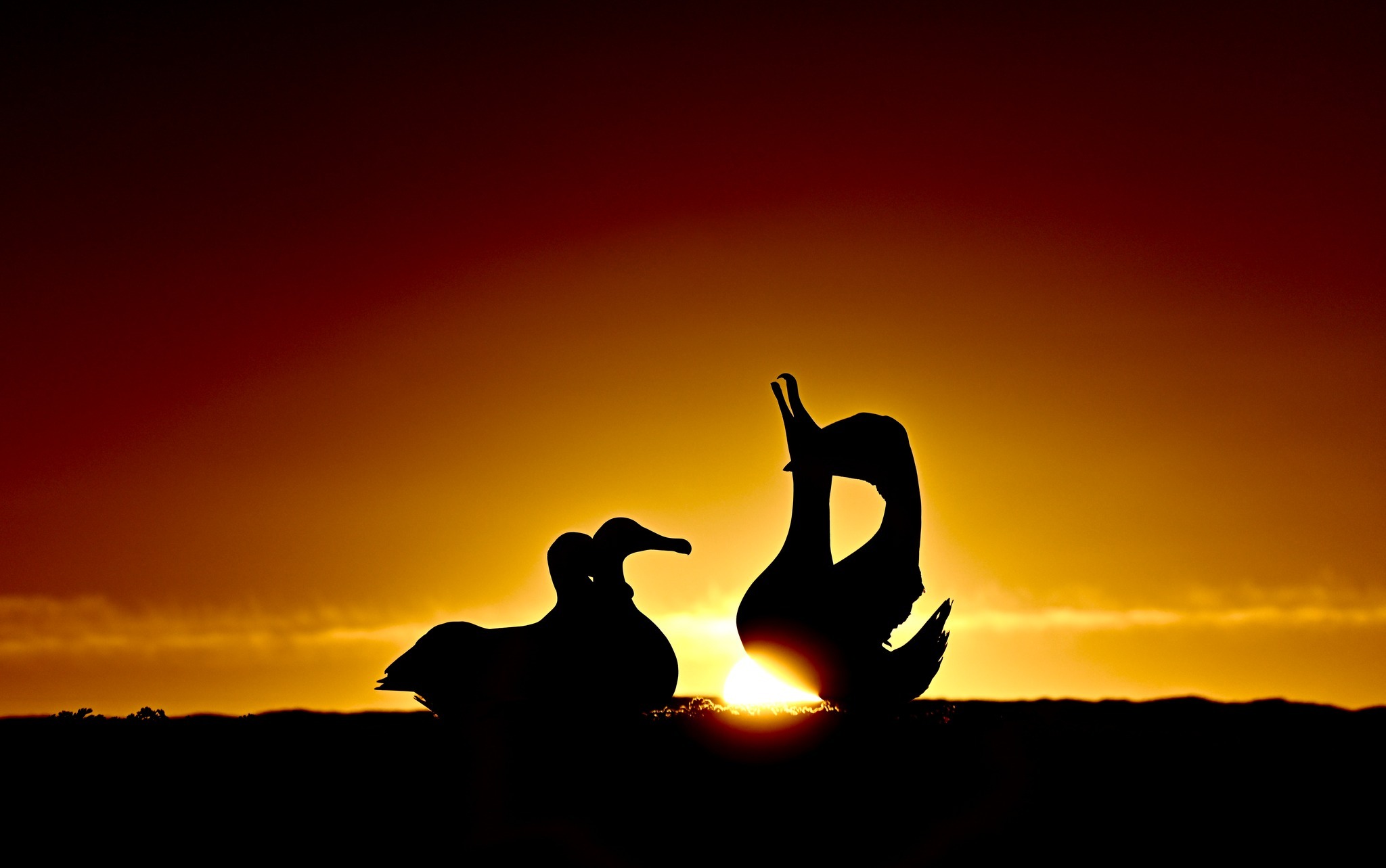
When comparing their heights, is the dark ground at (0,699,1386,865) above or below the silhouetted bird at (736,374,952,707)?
below

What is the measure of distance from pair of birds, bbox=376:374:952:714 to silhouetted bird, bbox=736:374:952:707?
12 mm

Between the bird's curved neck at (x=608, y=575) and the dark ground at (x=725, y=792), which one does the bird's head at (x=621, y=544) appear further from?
the dark ground at (x=725, y=792)

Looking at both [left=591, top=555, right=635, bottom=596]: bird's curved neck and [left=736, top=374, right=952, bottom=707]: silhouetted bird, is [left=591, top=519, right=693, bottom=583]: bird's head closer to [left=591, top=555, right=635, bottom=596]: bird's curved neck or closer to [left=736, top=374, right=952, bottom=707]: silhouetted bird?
[left=591, top=555, right=635, bottom=596]: bird's curved neck

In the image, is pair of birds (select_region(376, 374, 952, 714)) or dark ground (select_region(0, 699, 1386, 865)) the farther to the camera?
pair of birds (select_region(376, 374, 952, 714))

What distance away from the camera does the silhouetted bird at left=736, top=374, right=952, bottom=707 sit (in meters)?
10.0

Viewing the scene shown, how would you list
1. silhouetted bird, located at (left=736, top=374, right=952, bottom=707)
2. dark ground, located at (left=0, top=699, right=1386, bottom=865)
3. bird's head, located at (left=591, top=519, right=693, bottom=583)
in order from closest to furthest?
1. dark ground, located at (left=0, top=699, right=1386, bottom=865)
2. silhouetted bird, located at (left=736, top=374, right=952, bottom=707)
3. bird's head, located at (left=591, top=519, right=693, bottom=583)

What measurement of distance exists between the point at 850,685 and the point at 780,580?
110 cm

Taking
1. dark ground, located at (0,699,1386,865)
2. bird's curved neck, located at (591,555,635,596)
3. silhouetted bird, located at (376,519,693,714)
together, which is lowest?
dark ground, located at (0,699,1386,865)

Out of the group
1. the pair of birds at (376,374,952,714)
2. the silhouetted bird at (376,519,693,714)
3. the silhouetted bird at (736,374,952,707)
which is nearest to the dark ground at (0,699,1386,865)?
the silhouetted bird at (376,519,693,714)

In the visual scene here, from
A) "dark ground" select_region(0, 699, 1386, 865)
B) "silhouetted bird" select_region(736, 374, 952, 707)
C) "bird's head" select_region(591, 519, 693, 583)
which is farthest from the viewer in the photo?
"bird's head" select_region(591, 519, 693, 583)

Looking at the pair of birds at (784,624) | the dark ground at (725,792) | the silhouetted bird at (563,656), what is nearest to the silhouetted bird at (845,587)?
the pair of birds at (784,624)

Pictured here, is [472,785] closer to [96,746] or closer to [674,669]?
[674,669]

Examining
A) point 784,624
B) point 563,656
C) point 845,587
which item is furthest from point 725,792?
point 845,587

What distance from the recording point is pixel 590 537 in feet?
35.4
